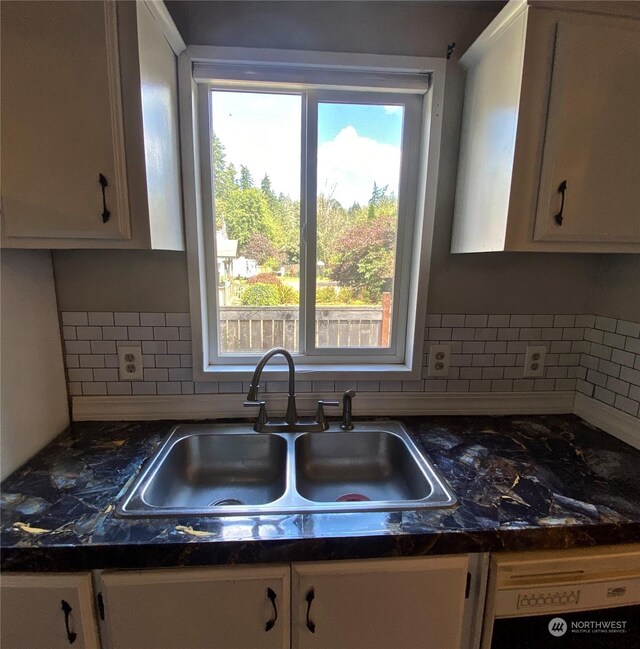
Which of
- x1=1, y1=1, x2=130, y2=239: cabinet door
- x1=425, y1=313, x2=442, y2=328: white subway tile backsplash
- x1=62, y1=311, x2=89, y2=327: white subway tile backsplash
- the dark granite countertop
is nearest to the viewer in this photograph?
the dark granite countertop

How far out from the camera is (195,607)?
0.82 m

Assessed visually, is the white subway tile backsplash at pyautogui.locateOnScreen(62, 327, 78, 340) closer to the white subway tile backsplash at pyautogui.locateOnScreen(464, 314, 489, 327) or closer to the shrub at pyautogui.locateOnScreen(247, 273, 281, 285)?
the shrub at pyautogui.locateOnScreen(247, 273, 281, 285)

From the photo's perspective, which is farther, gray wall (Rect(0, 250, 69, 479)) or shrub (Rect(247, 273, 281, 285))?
shrub (Rect(247, 273, 281, 285))

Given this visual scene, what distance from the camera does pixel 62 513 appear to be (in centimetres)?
88

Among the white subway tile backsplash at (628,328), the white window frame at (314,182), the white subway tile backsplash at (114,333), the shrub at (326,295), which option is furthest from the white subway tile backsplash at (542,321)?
the white subway tile backsplash at (114,333)

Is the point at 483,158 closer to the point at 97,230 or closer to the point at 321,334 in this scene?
the point at 321,334

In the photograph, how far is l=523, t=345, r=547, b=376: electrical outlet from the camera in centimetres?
147

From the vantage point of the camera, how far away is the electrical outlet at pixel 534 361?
1.47 meters

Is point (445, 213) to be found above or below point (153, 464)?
above

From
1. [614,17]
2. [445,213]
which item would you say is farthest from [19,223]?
[614,17]

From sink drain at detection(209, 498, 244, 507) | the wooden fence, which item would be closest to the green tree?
the wooden fence

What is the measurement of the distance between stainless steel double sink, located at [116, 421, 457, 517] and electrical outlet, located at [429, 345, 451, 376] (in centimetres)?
28

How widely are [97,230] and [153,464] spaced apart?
0.74m

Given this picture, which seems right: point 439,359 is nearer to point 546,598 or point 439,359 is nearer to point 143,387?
point 546,598
